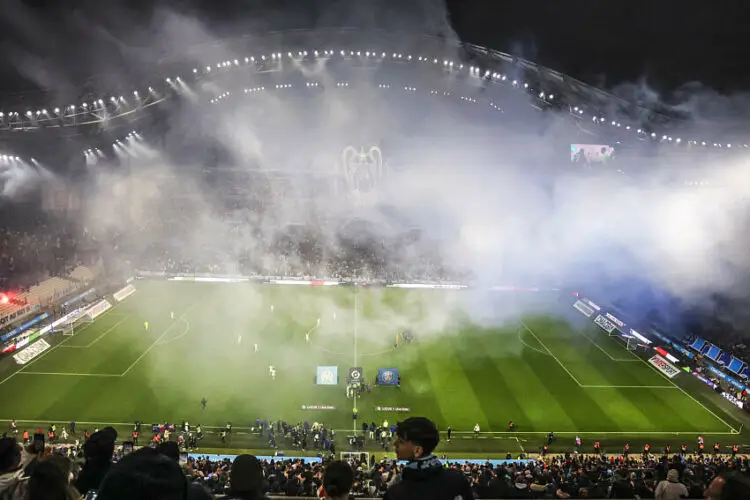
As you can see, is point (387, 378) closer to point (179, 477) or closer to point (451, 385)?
point (451, 385)

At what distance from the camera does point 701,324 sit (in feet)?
88.8

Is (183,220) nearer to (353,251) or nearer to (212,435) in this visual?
(353,251)

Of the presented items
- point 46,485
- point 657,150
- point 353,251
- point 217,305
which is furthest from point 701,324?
point 46,485

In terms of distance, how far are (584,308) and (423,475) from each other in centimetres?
3160

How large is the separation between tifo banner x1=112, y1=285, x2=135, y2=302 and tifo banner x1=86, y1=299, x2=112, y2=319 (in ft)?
3.62

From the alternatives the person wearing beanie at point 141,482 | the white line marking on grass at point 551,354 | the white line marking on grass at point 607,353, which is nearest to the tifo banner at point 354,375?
the white line marking on grass at point 551,354

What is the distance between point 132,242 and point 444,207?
74.4 feet

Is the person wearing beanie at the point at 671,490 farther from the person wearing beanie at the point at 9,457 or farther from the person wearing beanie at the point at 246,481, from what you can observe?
the person wearing beanie at the point at 9,457

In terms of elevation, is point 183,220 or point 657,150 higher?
point 657,150

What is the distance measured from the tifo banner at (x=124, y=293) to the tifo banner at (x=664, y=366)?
28948 mm

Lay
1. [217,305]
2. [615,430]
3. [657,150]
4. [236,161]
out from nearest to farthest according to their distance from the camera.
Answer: [615,430] < [217,305] < [657,150] < [236,161]

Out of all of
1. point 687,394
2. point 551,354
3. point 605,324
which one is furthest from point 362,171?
point 687,394

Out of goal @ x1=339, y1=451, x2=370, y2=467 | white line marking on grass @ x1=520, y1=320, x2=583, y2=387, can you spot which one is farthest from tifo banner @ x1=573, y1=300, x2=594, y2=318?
goal @ x1=339, y1=451, x2=370, y2=467

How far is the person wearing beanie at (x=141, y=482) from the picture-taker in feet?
6.40
